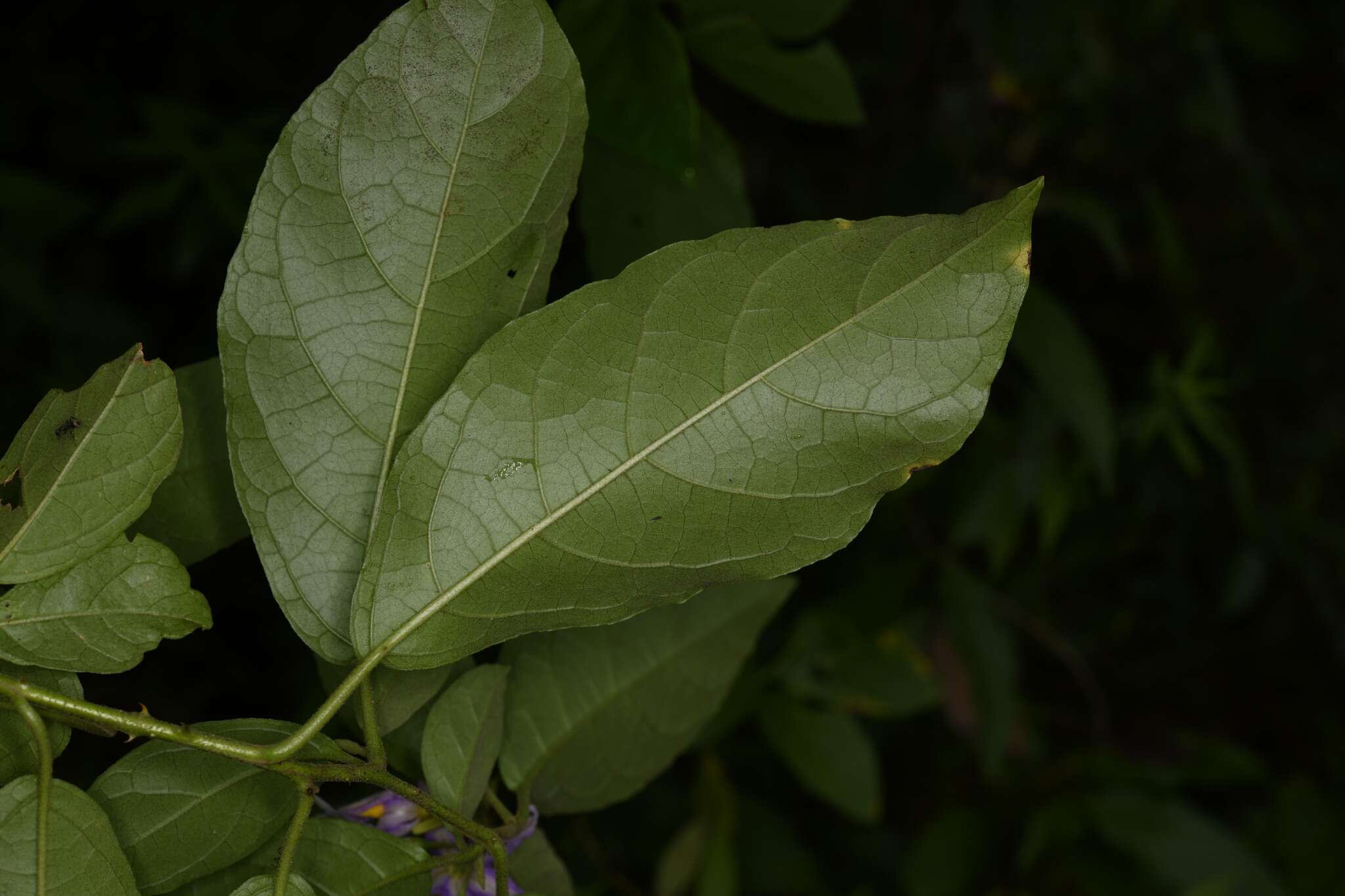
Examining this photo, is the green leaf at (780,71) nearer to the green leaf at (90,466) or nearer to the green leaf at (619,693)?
the green leaf at (619,693)

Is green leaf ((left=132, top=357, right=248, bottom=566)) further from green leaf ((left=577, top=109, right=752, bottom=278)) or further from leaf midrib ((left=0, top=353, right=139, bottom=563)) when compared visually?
green leaf ((left=577, top=109, right=752, bottom=278))

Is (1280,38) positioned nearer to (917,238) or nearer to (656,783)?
(656,783)

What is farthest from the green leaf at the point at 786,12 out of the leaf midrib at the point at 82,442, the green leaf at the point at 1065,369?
the green leaf at the point at 1065,369

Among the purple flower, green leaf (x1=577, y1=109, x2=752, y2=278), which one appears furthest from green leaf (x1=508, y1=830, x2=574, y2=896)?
green leaf (x1=577, y1=109, x2=752, y2=278)

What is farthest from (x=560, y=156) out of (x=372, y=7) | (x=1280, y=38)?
(x=1280, y=38)

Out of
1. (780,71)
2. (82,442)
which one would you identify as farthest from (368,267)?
(780,71)
